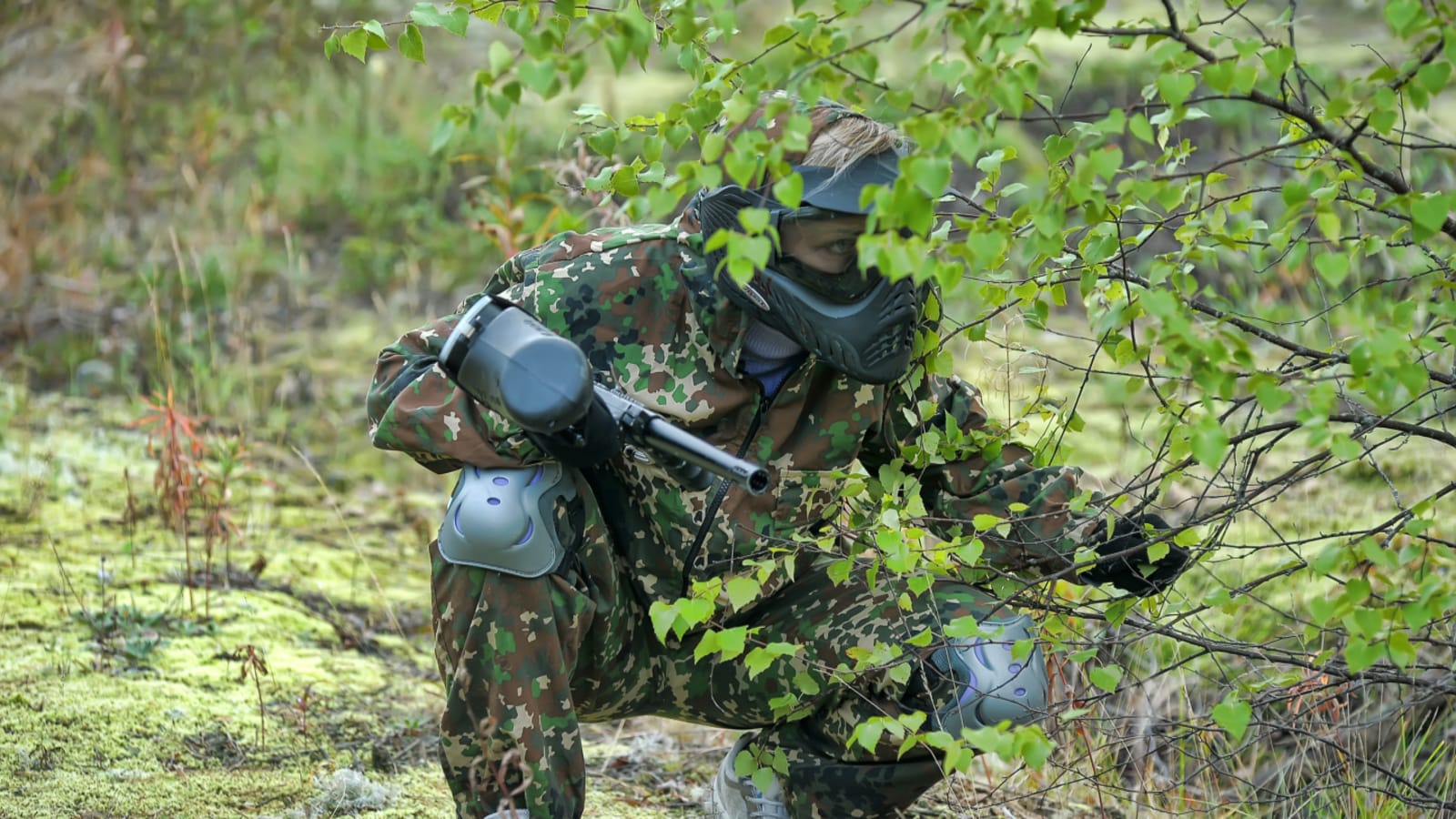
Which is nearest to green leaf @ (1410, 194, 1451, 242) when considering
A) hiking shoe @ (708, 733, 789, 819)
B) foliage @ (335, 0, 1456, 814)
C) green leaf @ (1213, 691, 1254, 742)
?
foliage @ (335, 0, 1456, 814)

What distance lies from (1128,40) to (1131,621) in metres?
0.99

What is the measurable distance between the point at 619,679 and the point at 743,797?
36 cm

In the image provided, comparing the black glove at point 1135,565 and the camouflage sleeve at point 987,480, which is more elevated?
the camouflage sleeve at point 987,480

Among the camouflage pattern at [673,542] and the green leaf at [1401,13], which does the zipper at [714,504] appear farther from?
the green leaf at [1401,13]

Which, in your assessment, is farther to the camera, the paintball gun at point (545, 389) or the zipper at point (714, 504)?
the zipper at point (714, 504)

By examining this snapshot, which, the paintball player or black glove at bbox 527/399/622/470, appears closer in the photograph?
black glove at bbox 527/399/622/470

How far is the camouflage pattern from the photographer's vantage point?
250 cm

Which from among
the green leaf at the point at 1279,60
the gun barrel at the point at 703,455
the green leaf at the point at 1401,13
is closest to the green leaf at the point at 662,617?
the gun barrel at the point at 703,455

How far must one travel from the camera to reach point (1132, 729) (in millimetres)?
3250

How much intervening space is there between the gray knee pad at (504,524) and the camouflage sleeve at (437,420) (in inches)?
1.5

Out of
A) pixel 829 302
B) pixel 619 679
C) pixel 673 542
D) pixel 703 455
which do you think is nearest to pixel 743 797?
pixel 619 679

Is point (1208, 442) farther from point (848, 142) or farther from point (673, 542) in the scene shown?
point (673, 542)

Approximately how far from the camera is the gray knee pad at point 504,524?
2453 mm

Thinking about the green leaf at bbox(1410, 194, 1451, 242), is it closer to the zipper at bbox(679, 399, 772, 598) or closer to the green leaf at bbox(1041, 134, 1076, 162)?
the green leaf at bbox(1041, 134, 1076, 162)
